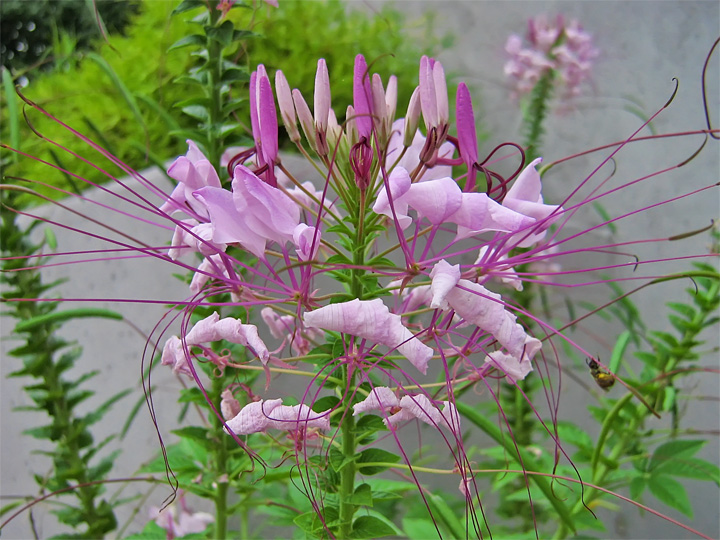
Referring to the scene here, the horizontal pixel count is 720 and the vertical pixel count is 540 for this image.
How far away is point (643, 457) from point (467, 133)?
61 cm

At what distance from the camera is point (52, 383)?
824 millimetres

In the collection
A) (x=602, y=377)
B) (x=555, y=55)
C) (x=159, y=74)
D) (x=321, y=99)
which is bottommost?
(x=602, y=377)

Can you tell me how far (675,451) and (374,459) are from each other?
563 millimetres

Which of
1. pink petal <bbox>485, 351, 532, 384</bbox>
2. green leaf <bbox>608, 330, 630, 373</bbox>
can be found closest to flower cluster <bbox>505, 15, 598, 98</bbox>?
green leaf <bbox>608, 330, 630, 373</bbox>

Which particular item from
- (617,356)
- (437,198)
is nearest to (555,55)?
(617,356)

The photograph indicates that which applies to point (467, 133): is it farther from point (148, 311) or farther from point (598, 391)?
point (598, 391)

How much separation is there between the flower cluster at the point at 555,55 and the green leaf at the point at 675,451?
96 cm

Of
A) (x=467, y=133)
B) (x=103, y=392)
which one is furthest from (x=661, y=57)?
(x=103, y=392)

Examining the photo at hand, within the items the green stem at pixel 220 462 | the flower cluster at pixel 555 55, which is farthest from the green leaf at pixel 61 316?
the flower cluster at pixel 555 55

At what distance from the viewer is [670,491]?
0.82m

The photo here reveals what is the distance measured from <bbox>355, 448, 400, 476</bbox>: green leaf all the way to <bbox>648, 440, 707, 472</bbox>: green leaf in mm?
529

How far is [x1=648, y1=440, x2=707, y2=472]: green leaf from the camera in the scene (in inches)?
32.5

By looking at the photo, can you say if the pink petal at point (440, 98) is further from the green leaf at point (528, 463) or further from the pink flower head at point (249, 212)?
the green leaf at point (528, 463)

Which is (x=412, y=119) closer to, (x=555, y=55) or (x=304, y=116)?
(x=304, y=116)
